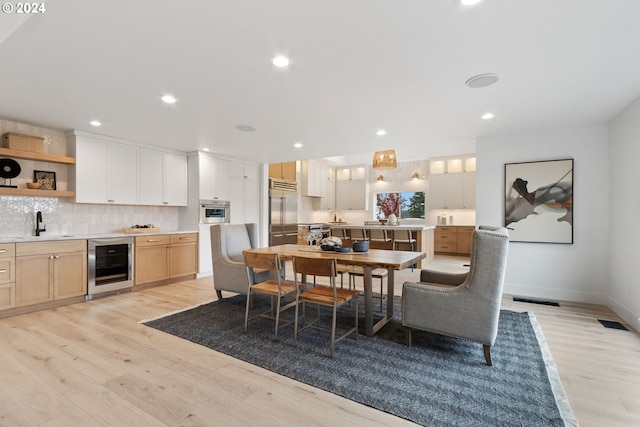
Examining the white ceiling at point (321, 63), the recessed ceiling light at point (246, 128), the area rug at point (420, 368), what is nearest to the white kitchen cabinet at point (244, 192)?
the recessed ceiling light at point (246, 128)

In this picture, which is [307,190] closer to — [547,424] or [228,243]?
[228,243]

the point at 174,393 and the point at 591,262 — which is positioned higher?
the point at 591,262

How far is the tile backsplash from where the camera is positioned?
3939 mm

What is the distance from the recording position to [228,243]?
4.24 meters

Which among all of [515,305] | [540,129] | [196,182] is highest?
[540,129]

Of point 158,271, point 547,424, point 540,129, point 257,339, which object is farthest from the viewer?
point 158,271

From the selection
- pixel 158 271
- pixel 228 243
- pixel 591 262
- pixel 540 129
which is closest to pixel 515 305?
pixel 591 262

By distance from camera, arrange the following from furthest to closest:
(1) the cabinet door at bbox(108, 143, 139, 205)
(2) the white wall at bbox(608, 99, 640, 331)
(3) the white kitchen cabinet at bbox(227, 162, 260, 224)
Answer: (3) the white kitchen cabinet at bbox(227, 162, 260, 224) < (1) the cabinet door at bbox(108, 143, 139, 205) < (2) the white wall at bbox(608, 99, 640, 331)

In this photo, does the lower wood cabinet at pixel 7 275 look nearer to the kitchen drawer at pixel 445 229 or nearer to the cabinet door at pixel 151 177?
the cabinet door at pixel 151 177

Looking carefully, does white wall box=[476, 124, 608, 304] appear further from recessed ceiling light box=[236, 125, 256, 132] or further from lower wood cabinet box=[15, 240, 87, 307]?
lower wood cabinet box=[15, 240, 87, 307]

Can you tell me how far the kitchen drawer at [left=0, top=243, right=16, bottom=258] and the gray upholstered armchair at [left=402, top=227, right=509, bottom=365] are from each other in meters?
4.38

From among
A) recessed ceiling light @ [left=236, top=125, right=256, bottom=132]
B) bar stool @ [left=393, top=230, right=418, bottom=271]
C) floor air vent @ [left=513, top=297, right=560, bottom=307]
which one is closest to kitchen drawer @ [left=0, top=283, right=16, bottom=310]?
recessed ceiling light @ [left=236, top=125, right=256, bottom=132]

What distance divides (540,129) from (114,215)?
21.3 ft

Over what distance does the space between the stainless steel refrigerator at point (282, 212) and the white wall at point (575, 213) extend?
14.2ft
